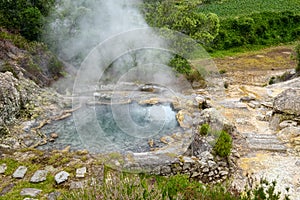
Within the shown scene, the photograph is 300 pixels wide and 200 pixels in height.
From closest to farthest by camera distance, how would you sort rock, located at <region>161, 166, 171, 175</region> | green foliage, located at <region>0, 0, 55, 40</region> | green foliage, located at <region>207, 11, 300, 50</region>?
rock, located at <region>161, 166, 171, 175</region>, green foliage, located at <region>0, 0, 55, 40</region>, green foliage, located at <region>207, 11, 300, 50</region>

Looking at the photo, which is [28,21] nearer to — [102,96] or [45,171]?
[102,96]

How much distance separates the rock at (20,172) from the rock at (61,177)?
0.68 m

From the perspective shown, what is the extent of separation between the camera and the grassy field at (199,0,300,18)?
26.8m

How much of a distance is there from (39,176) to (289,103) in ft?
21.8

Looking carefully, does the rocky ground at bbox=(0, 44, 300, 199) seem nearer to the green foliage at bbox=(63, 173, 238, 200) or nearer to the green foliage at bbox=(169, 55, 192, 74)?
the green foliage at bbox=(63, 173, 238, 200)

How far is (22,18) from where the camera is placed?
41.1 ft

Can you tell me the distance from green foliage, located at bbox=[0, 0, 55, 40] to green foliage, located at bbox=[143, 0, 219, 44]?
438cm

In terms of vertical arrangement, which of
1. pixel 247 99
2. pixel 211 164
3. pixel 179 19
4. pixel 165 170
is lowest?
pixel 165 170

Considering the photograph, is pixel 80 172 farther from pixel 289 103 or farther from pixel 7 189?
pixel 289 103

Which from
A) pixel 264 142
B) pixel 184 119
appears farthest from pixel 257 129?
pixel 184 119

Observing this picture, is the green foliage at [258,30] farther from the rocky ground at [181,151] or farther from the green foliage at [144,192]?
the green foliage at [144,192]

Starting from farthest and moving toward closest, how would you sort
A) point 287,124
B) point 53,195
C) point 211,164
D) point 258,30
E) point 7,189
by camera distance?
1. point 258,30
2. point 287,124
3. point 211,164
4. point 7,189
5. point 53,195

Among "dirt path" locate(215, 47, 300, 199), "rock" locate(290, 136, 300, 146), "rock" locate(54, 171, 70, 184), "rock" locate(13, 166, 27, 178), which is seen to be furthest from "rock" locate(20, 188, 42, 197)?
"rock" locate(290, 136, 300, 146)

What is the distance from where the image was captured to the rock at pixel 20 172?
6080 mm
